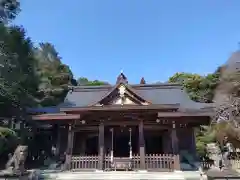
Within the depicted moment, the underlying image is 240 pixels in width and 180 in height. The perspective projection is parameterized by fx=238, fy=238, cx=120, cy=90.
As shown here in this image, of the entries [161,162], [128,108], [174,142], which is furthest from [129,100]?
[161,162]

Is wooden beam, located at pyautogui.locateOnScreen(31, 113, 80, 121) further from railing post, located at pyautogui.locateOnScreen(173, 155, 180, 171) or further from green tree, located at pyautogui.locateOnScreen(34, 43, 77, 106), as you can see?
green tree, located at pyautogui.locateOnScreen(34, 43, 77, 106)

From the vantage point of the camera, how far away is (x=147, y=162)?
535 inches

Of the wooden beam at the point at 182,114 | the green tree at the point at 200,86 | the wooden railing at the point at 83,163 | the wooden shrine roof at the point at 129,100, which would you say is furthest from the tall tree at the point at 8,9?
the green tree at the point at 200,86

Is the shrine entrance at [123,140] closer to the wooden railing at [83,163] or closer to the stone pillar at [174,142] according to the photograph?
the wooden railing at [83,163]

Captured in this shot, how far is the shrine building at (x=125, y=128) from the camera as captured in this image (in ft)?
44.9

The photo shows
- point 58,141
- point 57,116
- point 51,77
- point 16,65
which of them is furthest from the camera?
point 51,77

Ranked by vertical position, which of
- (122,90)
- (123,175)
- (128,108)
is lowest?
(123,175)

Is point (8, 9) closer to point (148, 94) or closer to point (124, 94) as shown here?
point (124, 94)

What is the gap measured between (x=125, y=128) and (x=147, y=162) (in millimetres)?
3223

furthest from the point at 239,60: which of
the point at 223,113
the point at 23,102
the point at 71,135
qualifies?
the point at 23,102

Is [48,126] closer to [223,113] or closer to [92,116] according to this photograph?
[92,116]

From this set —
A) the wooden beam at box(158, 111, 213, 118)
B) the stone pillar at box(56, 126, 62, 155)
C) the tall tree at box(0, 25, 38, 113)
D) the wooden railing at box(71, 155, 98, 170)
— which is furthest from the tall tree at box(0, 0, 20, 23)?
the wooden beam at box(158, 111, 213, 118)

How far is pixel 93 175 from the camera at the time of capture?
41.0ft

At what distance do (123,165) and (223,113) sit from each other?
21.8 feet
